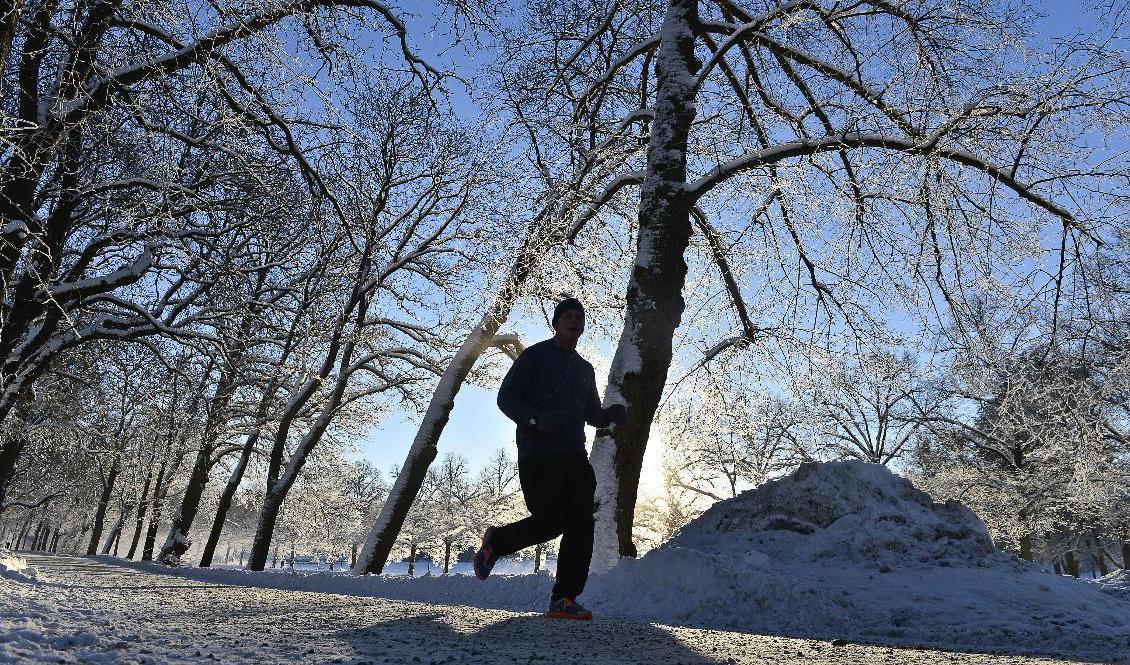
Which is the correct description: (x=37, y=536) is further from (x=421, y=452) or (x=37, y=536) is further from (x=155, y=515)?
(x=421, y=452)

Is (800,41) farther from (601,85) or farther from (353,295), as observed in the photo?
(353,295)

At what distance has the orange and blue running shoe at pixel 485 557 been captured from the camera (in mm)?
4387

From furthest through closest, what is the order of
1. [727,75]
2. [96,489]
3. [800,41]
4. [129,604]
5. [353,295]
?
[96,489]
[353,295]
[727,75]
[800,41]
[129,604]

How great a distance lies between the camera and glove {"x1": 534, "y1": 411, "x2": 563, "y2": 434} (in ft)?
13.2

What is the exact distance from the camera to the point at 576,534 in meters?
4.20

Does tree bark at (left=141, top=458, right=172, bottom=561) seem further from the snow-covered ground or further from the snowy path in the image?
the snowy path

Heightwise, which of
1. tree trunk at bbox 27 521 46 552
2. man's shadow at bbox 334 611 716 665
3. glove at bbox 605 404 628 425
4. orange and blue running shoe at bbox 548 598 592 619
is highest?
tree trunk at bbox 27 521 46 552

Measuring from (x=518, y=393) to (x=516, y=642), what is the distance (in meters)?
1.62

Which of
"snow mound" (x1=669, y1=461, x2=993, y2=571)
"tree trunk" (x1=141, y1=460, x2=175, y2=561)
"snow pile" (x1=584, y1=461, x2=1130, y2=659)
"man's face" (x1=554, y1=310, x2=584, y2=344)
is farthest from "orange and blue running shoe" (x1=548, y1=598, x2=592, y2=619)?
"tree trunk" (x1=141, y1=460, x2=175, y2=561)

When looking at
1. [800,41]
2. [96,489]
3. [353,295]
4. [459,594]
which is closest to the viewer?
[459,594]

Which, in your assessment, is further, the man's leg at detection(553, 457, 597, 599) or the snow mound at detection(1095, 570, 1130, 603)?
the snow mound at detection(1095, 570, 1130, 603)

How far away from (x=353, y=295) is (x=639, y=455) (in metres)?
10.2

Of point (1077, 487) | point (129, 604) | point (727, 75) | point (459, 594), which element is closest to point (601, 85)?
point (727, 75)

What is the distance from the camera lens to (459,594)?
6316 millimetres
